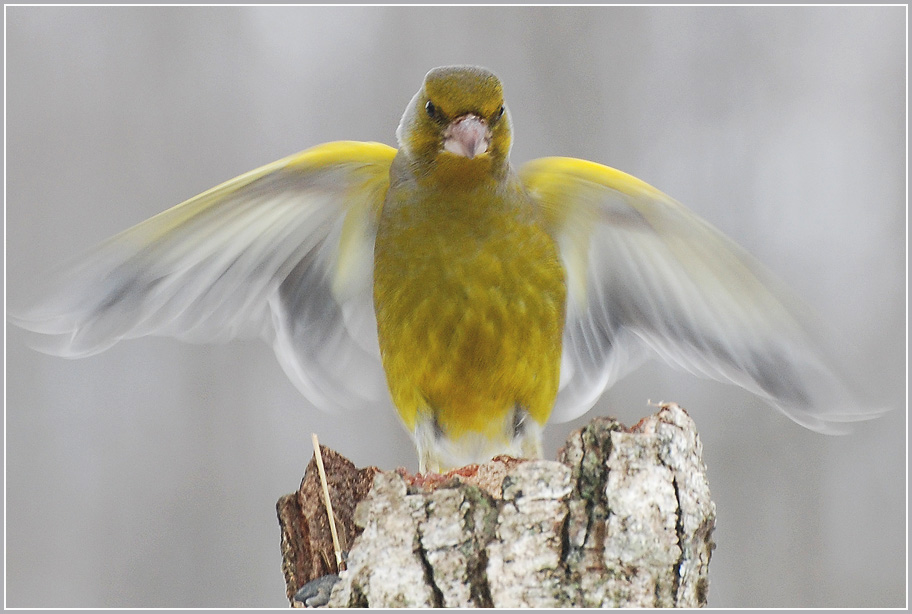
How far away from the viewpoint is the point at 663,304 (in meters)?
2.47

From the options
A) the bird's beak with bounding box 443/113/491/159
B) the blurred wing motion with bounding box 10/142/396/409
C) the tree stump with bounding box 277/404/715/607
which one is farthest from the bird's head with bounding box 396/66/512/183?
the tree stump with bounding box 277/404/715/607

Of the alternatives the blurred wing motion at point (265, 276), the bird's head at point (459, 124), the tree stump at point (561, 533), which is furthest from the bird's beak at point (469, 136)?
the tree stump at point (561, 533)

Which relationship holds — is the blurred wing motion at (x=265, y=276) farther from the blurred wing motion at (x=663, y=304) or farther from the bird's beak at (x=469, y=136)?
the blurred wing motion at (x=663, y=304)

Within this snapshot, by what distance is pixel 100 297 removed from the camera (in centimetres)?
232

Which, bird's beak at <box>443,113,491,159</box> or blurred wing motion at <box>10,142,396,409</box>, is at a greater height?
bird's beak at <box>443,113,491,159</box>

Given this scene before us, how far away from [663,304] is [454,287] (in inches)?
23.0

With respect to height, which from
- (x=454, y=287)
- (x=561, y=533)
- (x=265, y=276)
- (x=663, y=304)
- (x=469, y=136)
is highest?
(x=469, y=136)

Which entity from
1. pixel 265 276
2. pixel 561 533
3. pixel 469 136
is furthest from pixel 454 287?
pixel 561 533

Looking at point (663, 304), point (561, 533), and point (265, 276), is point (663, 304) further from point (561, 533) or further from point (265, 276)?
point (265, 276)

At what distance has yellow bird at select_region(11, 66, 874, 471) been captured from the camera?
231 cm

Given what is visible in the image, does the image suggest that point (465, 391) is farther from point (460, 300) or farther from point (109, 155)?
point (109, 155)

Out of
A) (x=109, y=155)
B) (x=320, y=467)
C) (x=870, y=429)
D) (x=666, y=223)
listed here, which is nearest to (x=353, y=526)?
(x=320, y=467)

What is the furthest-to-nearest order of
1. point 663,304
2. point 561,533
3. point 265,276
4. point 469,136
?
1. point 265,276
2. point 663,304
3. point 469,136
4. point 561,533

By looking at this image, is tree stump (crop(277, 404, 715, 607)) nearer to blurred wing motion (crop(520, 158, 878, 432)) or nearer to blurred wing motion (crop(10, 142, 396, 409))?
blurred wing motion (crop(520, 158, 878, 432))
